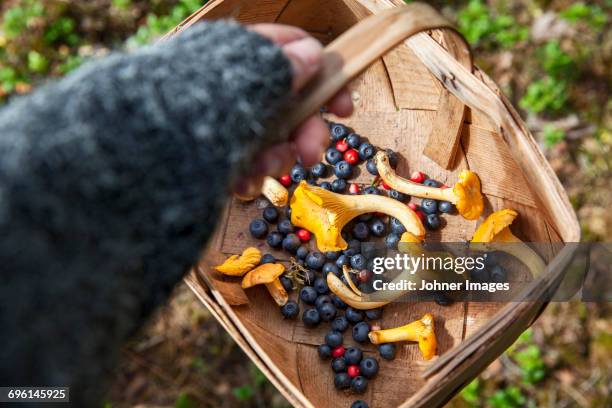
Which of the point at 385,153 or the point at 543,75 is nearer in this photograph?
the point at 385,153

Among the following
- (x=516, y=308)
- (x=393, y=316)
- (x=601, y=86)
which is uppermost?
(x=516, y=308)

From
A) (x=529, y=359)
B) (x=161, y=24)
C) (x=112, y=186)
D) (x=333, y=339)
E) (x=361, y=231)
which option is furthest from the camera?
(x=161, y=24)

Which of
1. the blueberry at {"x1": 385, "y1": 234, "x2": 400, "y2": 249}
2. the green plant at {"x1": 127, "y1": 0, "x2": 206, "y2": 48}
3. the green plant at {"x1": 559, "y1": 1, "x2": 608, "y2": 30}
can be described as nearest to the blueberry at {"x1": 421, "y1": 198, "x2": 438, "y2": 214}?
the blueberry at {"x1": 385, "y1": 234, "x2": 400, "y2": 249}

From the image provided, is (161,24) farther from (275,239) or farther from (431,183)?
(431,183)

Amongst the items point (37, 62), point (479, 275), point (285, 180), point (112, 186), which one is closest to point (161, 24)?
point (37, 62)

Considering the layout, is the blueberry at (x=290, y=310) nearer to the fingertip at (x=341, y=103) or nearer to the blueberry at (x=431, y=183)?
the blueberry at (x=431, y=183)

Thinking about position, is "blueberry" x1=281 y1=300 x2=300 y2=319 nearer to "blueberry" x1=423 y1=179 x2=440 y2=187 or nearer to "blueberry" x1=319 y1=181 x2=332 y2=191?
"blueberry" x1=319 y1=181 x2=332 y2=191

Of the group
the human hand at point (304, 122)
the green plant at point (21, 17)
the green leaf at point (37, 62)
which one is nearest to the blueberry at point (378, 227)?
the human hand at point (304, 122)

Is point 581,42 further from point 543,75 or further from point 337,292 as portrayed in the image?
point 337,292

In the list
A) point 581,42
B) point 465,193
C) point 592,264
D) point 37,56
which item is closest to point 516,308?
point 465,193
